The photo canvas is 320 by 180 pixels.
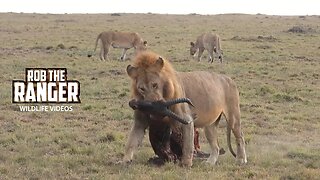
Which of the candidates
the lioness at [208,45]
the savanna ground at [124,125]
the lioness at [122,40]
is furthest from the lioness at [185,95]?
the lioness at [122,40]

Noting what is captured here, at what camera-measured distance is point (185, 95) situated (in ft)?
24.2

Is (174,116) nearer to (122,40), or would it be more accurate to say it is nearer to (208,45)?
(208,45)

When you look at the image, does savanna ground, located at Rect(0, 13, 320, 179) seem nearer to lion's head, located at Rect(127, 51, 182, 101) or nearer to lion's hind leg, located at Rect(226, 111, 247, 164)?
lion's hind leg, located at Rect(226, 111, 247, 164)

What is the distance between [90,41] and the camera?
3397 cm

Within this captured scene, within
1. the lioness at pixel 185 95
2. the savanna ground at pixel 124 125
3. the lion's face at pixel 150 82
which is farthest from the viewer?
the savanna ground at pixel 124 125

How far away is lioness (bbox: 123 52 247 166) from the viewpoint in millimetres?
6738

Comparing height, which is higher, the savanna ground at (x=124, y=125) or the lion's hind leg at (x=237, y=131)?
the lion's hind leg at (x=237, y=131)

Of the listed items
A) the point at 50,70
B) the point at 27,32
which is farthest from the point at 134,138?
the point at 27,32

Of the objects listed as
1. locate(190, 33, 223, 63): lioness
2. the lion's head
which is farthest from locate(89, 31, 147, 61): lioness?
the lion's head

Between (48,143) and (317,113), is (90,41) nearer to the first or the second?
(317,113)

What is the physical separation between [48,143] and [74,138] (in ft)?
2.00

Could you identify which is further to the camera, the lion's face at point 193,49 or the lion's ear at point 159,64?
the lion's face at point 193,49

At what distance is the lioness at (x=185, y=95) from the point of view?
674 centimetres

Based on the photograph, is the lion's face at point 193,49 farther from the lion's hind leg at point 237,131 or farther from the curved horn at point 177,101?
the curved horn at point 177,101
